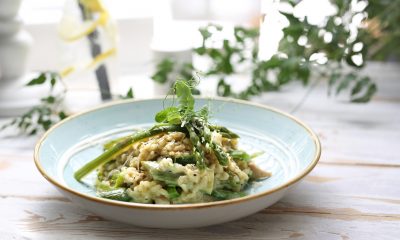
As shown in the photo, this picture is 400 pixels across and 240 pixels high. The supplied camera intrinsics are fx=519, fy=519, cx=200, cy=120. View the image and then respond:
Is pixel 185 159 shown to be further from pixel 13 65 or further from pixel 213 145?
pixel 13 65

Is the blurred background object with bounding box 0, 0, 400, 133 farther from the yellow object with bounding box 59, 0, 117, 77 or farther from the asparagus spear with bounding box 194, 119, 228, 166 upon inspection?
the asparagus spear with bounding box 194, 119, 228, 166

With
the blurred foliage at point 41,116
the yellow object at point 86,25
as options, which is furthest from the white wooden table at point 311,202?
the yellow object at point 86,25

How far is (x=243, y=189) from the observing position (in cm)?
95

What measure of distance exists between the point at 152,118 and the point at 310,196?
41cm

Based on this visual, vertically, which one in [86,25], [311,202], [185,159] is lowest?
[311,202]

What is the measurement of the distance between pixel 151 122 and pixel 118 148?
23 centimetres

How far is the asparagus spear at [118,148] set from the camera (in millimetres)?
956

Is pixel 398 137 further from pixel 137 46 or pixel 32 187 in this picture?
pixel 137 46

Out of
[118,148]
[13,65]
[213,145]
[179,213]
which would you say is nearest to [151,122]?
[118,148]

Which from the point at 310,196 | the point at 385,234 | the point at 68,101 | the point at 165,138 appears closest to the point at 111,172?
the point at 165,138

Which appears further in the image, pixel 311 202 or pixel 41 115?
pixel 41 115

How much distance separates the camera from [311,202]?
0.98 metres

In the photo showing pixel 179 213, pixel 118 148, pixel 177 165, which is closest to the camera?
pixel 179 213

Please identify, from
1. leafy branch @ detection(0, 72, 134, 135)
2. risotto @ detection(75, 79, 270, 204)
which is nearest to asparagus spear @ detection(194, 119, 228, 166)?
risotto @ detection(75, 79, 270, 204)
